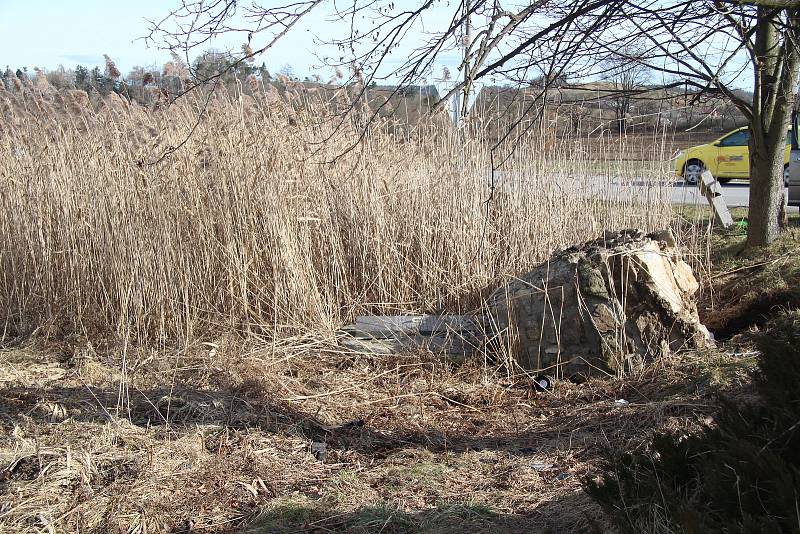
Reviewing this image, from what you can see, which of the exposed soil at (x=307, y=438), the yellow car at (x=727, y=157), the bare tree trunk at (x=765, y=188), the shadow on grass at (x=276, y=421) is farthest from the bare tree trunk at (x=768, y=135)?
the yellow car at (x=727, y=157)

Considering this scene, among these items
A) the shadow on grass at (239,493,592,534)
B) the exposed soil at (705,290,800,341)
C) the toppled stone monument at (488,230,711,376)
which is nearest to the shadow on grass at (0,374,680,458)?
the toppled stone monument at (488,230,711,376)

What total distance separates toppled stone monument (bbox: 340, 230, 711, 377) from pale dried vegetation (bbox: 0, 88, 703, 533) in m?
0.22

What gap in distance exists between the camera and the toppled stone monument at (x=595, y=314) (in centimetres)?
486

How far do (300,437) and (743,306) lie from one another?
3.49 m

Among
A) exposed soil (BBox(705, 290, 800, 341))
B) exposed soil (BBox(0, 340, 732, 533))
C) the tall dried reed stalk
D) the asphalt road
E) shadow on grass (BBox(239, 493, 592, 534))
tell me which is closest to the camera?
shadow on grass (BBox(239, 493, 592, 534))

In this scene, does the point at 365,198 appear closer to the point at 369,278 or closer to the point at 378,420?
the point at 369,278

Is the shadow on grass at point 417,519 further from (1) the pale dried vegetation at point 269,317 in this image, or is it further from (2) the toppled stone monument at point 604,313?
(2) the toppled stone monument at point 604,313

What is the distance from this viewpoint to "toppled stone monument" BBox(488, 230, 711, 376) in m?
4.85

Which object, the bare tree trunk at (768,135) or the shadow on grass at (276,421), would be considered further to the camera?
the bare tree trunk at (768,135)

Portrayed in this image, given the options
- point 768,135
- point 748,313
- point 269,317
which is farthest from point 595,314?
point 768,135

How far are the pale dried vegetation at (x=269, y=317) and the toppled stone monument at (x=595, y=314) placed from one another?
0.22m

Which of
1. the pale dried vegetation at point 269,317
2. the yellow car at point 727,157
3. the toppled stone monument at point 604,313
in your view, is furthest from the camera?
the yellow car at point 727,157

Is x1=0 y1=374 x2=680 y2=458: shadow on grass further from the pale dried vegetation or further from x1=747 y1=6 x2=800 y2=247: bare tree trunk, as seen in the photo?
x1=747 y1=6 x2=800 y2=247: bare tree trunk

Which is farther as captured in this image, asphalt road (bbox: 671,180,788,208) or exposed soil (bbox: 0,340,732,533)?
asphalt road (bbox: 671,180,788,208)
